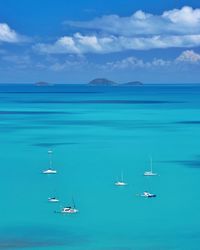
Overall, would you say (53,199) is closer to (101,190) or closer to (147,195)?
(101,190)

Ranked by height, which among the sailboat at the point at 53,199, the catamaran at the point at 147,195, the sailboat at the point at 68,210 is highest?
the catamaran at the point at 147,195

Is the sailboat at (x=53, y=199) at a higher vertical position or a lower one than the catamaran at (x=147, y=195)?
lower

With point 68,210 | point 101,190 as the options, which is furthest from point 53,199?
point 101,190

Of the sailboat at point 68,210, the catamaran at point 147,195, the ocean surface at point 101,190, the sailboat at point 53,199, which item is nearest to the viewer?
the ocean surface at point 101,190

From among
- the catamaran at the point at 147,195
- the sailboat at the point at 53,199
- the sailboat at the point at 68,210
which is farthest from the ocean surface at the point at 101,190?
the catamaran at the point at 147,195

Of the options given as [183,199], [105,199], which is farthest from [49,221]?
[183,199]

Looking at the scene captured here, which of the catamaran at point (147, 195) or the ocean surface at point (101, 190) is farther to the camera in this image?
the catamaran at point (147, 195)

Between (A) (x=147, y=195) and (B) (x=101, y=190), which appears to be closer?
(A) (x=147, y=195)

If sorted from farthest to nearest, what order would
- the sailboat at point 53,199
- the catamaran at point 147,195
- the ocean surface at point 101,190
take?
the catamaran at point 147,195
the sailboat at point 53,199
the ocean surface at point 101,190

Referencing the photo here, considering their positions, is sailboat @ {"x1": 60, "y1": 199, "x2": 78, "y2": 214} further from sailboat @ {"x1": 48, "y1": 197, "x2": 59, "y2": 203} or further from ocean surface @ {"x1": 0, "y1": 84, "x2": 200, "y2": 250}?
sailboat @ {"x1": 48, "y1": 197, "x2": 59, "y2": 203}

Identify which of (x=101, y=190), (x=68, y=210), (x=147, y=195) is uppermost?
(x=101, y=190)

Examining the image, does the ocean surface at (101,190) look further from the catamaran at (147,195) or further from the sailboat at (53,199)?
the catamaran at (147,195)
